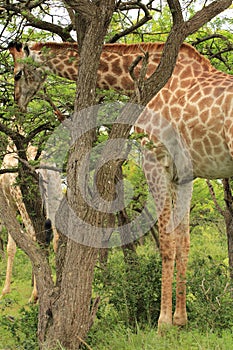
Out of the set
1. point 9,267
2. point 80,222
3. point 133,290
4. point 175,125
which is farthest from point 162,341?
point 9,267

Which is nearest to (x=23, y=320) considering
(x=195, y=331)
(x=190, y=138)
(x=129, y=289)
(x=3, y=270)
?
(x=129, y=289)

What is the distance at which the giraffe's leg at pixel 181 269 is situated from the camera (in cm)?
652

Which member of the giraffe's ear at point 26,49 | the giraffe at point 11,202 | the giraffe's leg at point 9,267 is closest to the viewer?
the giraffe's ear at point 26,49

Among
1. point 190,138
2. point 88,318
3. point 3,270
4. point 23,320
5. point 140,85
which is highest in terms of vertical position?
point 140,85

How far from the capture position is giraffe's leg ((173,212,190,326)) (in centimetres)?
652

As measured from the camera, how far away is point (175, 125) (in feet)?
21.7

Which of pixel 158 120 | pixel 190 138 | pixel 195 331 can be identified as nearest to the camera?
pixel 195 331

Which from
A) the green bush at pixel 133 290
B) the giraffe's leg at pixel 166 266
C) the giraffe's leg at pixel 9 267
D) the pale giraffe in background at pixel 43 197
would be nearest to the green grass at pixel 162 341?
the giraffe's leg at pixel 166 266

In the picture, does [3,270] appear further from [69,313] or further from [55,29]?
[69,313]

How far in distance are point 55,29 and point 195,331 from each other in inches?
147

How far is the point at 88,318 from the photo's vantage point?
17.0 feet

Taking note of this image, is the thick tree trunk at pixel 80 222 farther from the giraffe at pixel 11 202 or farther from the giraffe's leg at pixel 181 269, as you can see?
the giraffe at pixel 11 202

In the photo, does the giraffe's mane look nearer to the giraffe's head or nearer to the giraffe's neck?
the giraffe's neck

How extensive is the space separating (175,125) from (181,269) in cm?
160
